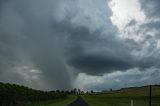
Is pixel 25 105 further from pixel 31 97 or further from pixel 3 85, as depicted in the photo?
pixel 31 97

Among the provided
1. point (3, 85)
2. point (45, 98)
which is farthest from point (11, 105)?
point (45, 98)

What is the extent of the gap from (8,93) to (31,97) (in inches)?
1173

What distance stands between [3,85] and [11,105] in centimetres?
713

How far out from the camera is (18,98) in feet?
240

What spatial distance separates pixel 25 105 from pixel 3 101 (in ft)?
36.3

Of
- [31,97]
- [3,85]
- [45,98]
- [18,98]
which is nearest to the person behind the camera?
[3,85]

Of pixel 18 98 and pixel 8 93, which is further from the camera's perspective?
pixel 18 98

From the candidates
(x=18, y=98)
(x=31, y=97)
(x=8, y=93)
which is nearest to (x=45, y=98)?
(x=31, y=97)

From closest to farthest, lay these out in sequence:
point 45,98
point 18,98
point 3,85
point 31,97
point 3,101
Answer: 1. point 3,101
2. point 3,85
3. point 18,98
4. point 31,97
5. point 45,98

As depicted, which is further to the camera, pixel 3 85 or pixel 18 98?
pixel 18 98

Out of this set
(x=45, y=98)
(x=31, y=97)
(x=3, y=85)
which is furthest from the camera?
(x=45, y=98)

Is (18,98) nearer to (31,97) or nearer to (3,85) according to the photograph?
(3,85)

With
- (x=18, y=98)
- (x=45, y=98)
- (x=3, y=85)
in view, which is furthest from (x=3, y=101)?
(x=45, y=98)

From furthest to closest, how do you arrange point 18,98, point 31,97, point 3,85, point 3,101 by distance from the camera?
1. point 31,97
2. point 18,98
3. point 3,85
4. point 3,101
